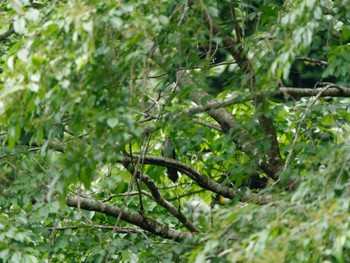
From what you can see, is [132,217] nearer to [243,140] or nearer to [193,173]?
[193,173]

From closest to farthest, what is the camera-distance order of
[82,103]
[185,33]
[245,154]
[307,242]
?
[307,242]
[82,103]
[185,33]
[245,154]

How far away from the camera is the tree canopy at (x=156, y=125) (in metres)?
3.77

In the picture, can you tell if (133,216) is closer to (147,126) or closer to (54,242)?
(54,242)

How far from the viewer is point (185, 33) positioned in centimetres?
429

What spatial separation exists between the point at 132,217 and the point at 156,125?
4.37 feet

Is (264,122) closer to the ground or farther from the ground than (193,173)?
farther from the ground

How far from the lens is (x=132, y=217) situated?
5.65 meters

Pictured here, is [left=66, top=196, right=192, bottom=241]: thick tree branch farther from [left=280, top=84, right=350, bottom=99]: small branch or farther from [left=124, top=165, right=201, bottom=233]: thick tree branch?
[left=280, top=84, right=350, bottom=99]: small branch

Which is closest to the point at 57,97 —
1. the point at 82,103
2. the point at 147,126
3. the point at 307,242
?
the point at 82,103

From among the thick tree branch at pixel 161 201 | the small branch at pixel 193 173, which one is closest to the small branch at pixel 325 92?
the small branch at pixel 193 173

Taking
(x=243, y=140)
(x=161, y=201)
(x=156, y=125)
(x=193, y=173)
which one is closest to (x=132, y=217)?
(x=161, y=201)

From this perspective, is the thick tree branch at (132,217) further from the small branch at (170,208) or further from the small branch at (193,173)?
the small branch at (193,173)

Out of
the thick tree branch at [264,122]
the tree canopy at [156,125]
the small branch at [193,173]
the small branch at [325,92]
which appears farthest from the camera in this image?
the small branch at [193,173]

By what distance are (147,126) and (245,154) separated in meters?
1.13
